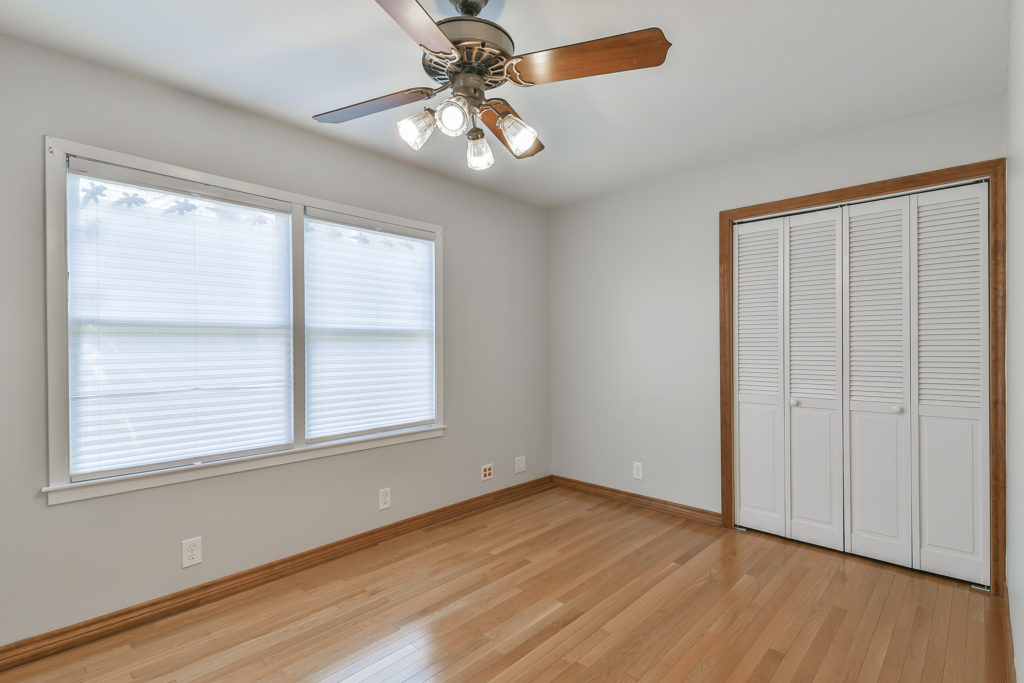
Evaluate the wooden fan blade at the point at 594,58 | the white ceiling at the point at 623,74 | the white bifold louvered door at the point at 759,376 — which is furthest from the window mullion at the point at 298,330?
the white bifold louvered door at the point at 759,376

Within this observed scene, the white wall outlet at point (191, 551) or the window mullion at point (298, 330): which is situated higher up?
the window mullion at point (298, 330)

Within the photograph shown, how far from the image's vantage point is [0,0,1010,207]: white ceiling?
6.23ft

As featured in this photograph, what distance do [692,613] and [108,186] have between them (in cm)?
336

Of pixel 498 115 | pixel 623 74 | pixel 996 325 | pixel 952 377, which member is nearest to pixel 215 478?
pixel 498 115

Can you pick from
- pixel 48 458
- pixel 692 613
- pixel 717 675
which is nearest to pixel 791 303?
pixel 692 613

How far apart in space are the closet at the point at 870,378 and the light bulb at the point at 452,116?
8.11 feet

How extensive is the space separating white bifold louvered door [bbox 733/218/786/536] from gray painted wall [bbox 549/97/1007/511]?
16 centimetres

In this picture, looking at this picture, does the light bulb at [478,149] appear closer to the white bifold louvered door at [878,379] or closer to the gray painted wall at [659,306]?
the gray painted wall at [659,306]

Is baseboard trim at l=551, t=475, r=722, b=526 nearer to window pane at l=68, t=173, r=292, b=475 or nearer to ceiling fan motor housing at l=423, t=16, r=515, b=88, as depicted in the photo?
window pane at l=68, t=173, r=292, b=475

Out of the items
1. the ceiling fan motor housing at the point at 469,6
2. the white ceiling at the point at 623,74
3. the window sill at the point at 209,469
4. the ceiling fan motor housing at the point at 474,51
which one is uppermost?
the white ceiling at the point at 623,74

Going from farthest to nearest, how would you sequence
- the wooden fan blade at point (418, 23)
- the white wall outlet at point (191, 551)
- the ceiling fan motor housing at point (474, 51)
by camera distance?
the white wall outlet at point (191, 551) → the ceiling fan motor housing at point (474, 51) → the wooden fan blade at point (418, 23)

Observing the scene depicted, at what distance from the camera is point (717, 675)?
1.97 m

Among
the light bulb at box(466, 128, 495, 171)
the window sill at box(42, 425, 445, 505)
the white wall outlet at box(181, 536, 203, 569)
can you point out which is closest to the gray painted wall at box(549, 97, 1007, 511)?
the window sill at box(42, 425, 445, 505)

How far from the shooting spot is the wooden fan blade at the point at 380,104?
1869 millimetres
